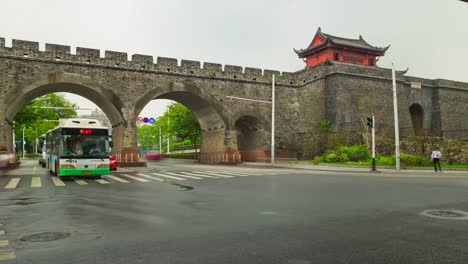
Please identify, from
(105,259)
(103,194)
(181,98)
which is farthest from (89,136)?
(181,98)

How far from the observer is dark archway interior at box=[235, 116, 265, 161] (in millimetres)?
36188

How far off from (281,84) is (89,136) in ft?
74.5

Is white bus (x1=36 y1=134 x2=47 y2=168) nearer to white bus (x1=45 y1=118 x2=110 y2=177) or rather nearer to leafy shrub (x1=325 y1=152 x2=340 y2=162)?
white bus (x1=45 y1=118 x2=110 y2=177)

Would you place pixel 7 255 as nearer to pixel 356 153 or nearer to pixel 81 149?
pixel 81 149

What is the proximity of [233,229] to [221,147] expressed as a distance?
1077 inches

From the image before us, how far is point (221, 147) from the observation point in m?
33.5

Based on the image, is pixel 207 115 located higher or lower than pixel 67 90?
lower

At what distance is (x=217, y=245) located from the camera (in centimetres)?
515

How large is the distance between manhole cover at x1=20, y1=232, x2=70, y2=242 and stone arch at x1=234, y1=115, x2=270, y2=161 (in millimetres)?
29297

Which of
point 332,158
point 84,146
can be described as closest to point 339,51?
point 332,158

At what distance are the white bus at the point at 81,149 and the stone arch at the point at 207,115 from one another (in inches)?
494

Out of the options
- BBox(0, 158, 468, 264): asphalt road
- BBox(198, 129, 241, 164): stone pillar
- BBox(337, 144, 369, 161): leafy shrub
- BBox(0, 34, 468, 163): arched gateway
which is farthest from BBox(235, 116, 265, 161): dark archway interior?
BBox(0, 158, 468, 264): asphalt road

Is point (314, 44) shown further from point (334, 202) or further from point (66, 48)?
point (334, 202)

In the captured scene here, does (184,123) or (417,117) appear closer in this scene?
(417,117)
